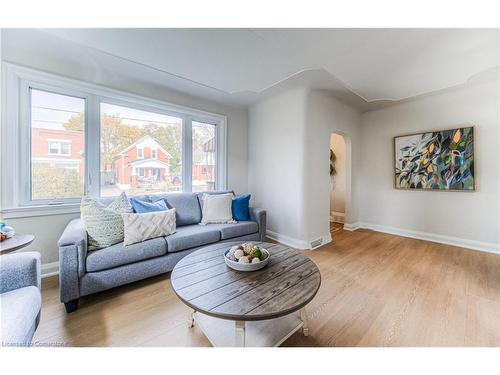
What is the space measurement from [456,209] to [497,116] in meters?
1.44

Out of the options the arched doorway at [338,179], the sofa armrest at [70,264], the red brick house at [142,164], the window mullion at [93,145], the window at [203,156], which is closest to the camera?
the sofa armrest at [70,264]

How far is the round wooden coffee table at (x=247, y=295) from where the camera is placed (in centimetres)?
100

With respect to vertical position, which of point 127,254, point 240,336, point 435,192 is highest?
point 435,192

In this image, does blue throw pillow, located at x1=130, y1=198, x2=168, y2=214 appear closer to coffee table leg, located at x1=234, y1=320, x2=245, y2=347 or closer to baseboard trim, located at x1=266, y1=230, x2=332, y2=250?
coffee table leg, located at x1=234, y1=320, x2=245, y2=347

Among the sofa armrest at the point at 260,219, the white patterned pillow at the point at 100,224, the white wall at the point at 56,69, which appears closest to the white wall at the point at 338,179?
the sofa armrest at the point at 260,219

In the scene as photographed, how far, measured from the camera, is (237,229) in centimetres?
267

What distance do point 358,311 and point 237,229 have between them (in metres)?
1.56

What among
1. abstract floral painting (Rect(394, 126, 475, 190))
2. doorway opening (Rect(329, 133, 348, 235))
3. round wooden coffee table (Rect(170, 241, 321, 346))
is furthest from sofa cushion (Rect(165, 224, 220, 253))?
abstract floral painting (Rect(394, 126, 475, 190))

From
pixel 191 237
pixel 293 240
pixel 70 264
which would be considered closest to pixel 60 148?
pixel 70 264

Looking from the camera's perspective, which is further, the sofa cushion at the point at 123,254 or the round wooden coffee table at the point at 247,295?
the sofa cushion at the point at 123,254

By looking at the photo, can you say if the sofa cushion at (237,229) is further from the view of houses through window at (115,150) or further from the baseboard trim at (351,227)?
the baseboard trim at (351,227)

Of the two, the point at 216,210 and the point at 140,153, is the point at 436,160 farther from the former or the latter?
the point at 140,153

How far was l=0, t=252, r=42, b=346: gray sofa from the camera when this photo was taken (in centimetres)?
86

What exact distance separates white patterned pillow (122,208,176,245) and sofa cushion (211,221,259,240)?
592 mm
